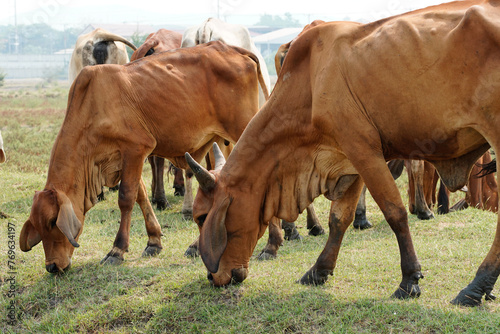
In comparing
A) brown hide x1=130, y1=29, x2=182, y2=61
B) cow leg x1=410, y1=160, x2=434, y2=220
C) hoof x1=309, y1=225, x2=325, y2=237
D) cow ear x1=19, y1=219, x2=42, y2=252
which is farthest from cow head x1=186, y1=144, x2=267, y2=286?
brown hide x1=130, y1=29, x2=182, y2=61

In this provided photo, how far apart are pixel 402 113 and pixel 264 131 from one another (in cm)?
104

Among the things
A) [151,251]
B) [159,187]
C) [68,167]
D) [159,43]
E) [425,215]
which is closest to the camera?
[68,167]

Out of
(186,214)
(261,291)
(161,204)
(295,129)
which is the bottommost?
(161,204)

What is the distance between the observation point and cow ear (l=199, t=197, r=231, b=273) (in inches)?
172

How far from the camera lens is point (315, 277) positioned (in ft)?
15.7

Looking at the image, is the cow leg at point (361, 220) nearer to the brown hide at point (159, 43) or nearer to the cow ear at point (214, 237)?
the cow ear at point (214, 237)

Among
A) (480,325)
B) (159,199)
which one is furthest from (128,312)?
(159,199)

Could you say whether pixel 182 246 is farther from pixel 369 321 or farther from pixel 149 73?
pixel 369 321

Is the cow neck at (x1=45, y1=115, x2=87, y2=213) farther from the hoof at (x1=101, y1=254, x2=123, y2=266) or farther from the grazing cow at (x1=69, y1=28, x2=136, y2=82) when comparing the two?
the grazing cow at (x1=69, y1=28, x2=136, y2=82)

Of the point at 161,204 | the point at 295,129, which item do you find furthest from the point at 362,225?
the point at 161,204

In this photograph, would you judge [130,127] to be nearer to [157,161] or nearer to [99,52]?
[157,161]

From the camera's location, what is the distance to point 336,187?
4773 mm

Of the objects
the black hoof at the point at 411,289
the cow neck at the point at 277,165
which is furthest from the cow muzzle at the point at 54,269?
the black hoof at the point at 411,289

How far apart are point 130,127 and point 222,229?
183 cm
